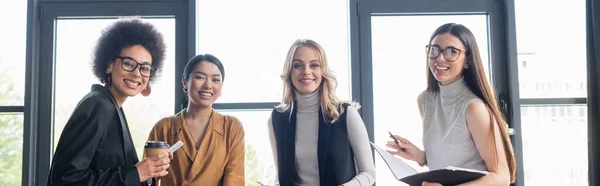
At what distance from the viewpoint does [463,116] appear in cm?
175

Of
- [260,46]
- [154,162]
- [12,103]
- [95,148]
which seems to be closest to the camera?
[95,148]

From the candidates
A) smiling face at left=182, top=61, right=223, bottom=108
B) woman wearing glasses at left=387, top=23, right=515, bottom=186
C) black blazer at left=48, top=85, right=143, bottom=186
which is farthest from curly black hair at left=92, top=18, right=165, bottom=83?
woman wearing glasses at left=387, top=23, right=515, bottom=186

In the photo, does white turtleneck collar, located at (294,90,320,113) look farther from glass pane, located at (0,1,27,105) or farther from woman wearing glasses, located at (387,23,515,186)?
glass pane, located at (0,1,27,105)

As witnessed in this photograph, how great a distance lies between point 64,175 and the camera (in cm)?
149

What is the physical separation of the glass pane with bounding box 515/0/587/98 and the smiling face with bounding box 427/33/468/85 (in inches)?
57.5

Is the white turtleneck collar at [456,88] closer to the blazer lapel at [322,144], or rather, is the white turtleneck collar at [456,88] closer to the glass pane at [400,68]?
the blazer lapel at [322,144]

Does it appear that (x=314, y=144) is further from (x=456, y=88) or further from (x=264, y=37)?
(x=264, y=37)

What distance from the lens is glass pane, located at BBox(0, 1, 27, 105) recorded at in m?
2.91

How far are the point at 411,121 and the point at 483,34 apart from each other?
0.69m

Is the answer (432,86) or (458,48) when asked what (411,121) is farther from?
(458,48)

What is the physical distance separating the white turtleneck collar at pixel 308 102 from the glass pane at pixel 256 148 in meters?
0.81

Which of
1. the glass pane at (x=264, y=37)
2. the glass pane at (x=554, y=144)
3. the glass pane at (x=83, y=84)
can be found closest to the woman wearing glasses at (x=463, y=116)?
the glass pane at (x=264, y=37)

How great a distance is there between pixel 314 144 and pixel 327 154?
0.08 metres

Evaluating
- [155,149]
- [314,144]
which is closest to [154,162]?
[155,149]
